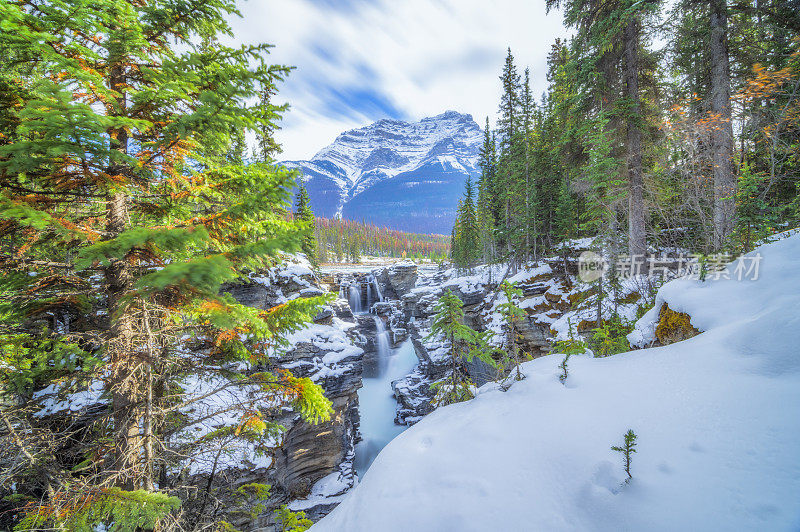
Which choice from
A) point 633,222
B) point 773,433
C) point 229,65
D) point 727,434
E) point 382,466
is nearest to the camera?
point 773,433

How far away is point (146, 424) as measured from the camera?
3754 mm

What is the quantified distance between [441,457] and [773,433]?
2943 mm

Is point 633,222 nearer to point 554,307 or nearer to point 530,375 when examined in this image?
point 554,307

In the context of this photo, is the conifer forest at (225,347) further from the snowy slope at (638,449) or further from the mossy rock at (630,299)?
the mossy rock at (630,299)

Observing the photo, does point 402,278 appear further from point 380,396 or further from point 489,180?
point 380,396

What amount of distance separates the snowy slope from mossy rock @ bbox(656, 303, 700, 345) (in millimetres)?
573

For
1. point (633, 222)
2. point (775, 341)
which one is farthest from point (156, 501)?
point (633, 222)

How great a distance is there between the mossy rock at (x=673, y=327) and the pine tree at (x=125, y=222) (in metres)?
6.51

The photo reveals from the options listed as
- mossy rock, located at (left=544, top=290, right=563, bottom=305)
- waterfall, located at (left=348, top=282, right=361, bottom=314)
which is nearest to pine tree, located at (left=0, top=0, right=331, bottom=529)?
mossy rock, located at (left=544, top=290, right=563, bottom=305)

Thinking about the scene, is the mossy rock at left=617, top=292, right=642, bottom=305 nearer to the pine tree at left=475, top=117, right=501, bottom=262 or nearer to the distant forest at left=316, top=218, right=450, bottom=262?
the pine tree at left=475, top=117, right=501, bottom=262

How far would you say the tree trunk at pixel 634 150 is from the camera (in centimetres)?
1123

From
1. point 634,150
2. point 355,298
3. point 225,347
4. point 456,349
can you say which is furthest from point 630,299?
point 355,298

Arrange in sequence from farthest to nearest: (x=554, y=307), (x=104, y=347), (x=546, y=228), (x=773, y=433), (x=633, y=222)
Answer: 1. (x=546, y=228)
2. (x=554, y=307)
3. (x=633, y=222)
4. (x=104, y=347)
5. (x=773, y=433)

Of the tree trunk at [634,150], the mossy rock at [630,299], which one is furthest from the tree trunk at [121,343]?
the tree trunk at [634,150]
